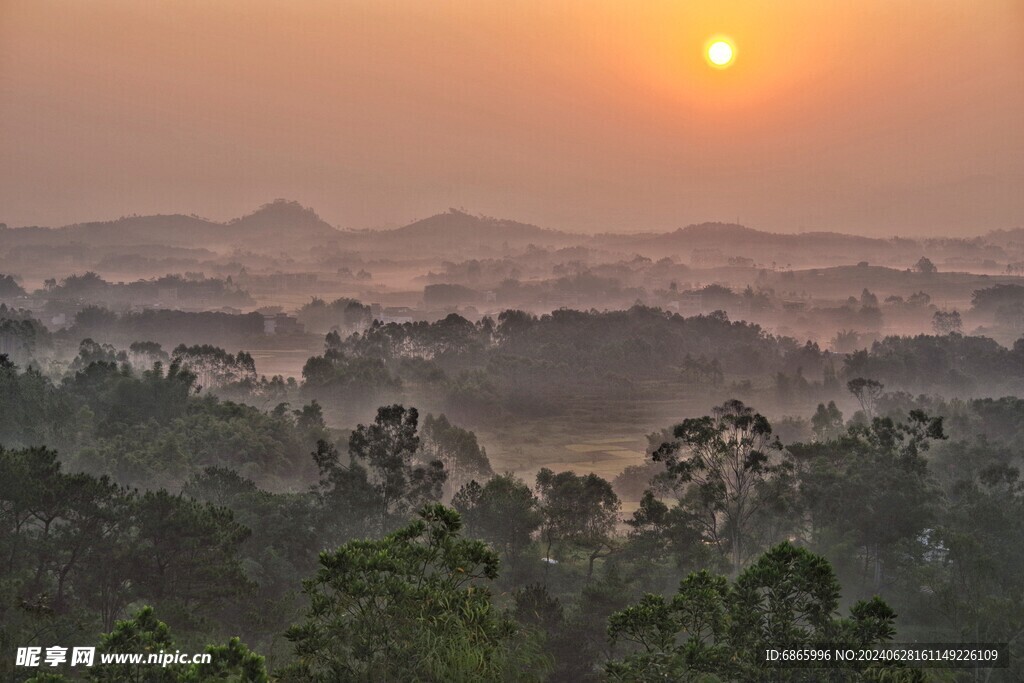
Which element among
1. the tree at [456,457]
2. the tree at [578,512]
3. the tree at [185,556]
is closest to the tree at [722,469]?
the tree at [578,512]

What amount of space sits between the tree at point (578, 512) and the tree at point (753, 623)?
18.0 metres

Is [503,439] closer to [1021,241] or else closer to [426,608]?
[426,608]

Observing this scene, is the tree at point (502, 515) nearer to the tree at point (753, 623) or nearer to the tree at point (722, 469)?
the tree at point (722, 469)

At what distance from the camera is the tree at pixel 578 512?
1104 inches

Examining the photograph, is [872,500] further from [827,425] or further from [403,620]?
[827,425]

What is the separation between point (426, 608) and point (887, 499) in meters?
19.6

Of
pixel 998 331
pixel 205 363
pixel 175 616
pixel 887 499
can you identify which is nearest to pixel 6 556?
pixel 175 616

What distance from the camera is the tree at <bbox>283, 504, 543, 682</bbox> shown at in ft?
28.4

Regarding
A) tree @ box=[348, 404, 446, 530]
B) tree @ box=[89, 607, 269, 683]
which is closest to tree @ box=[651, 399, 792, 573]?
tree @ box=[348, 404, 446, 530]

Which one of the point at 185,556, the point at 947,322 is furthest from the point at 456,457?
the point at 947,322

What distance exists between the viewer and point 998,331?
305 feet

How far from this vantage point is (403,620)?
8.95 meters

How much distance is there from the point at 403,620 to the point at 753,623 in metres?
3.81

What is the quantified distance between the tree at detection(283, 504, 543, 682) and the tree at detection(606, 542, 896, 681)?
4.76 ft
